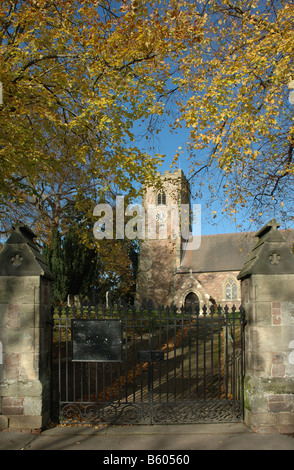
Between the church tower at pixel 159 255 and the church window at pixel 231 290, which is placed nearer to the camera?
the church window at pixel 231 290

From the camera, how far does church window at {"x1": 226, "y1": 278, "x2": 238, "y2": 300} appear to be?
1395 inches

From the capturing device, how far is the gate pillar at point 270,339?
5.37 metres

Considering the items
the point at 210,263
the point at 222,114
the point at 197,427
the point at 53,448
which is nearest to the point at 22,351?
the point at 53,448

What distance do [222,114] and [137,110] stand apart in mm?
2989

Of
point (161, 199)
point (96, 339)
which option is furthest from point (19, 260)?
point (161, 199)

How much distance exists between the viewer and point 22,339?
549cm

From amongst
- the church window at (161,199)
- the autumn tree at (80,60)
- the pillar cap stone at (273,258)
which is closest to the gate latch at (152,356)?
the pillar cap stone at (273,258)

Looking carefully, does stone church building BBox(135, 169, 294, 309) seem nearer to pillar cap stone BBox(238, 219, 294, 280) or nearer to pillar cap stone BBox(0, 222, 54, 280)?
pillar cap stone BBox(238, 219, 294, 280)

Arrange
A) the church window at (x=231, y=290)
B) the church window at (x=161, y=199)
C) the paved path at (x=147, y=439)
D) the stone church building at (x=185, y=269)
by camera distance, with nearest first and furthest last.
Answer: the paved path at (x=147, y=439), the church window at (x=231, y=290), the stone church building at (x=185, y=269), the church window at (x=161, y=199)

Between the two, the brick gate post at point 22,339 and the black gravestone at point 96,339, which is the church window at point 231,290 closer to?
the black gravestone at point 96,339

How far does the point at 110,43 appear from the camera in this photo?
7.83 meters

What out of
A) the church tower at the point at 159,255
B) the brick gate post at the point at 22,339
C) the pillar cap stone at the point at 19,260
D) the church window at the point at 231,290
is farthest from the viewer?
the church tower at the point at 159,255

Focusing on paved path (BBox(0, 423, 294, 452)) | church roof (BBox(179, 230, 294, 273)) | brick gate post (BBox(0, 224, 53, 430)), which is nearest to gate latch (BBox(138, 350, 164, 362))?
paved path (BBox(0, 423, 294, 452))

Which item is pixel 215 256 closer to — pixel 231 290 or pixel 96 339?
pixel 231 290
